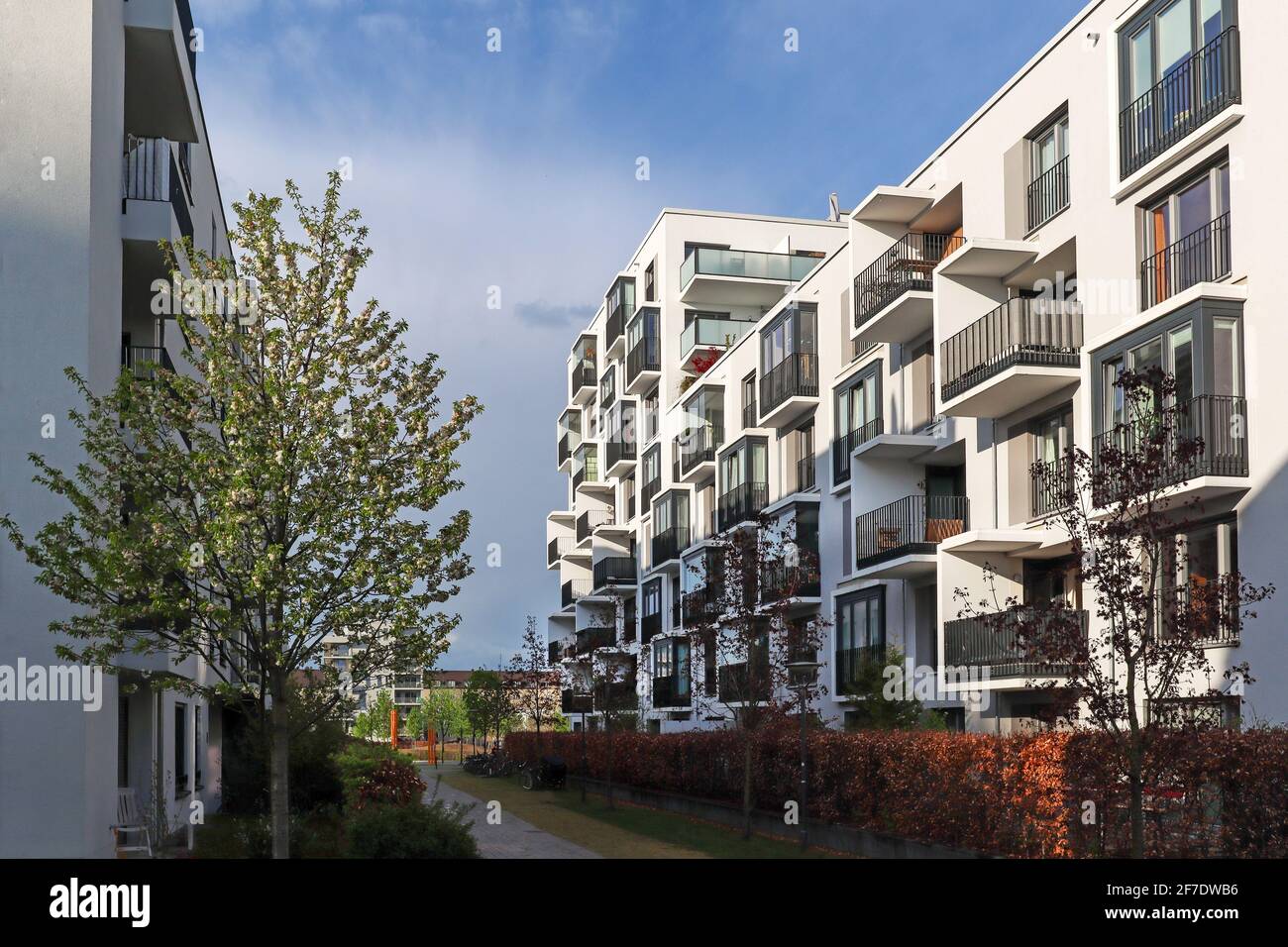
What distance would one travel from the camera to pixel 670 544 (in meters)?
54.2

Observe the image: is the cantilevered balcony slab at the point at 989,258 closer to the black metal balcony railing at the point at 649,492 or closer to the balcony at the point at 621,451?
the black metal balcony railing at the point at 649,492

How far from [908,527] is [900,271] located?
19.9 feet

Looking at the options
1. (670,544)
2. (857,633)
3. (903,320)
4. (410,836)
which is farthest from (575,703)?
(410,836)

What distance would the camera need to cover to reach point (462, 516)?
16.1 meters

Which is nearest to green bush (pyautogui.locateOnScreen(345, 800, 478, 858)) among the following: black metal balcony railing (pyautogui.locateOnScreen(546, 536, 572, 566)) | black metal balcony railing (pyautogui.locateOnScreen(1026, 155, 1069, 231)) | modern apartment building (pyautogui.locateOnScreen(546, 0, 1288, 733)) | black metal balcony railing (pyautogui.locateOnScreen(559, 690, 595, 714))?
modern apartment building (pyautogui.locateOnScreen(546, 0, 1288, 733))

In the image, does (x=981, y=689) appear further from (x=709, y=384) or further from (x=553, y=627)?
(x=553, y=627)

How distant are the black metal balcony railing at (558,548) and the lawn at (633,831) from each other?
120 feet

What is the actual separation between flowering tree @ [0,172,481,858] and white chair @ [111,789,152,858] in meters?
4.11

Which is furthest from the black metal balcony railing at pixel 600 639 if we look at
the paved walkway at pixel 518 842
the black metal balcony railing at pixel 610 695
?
the paved walkway at pixel 518 842

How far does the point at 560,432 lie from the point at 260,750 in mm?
53431

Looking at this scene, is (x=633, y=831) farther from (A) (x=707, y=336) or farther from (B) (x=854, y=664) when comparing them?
(A) (x=707, y=336)

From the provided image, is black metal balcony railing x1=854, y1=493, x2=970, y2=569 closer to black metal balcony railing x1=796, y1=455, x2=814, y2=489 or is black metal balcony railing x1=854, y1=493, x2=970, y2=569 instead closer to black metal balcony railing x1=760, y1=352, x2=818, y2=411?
black metal balcony railing x1=796, y1=455, x2=814, y2=489

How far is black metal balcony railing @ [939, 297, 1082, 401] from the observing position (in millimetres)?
25172
